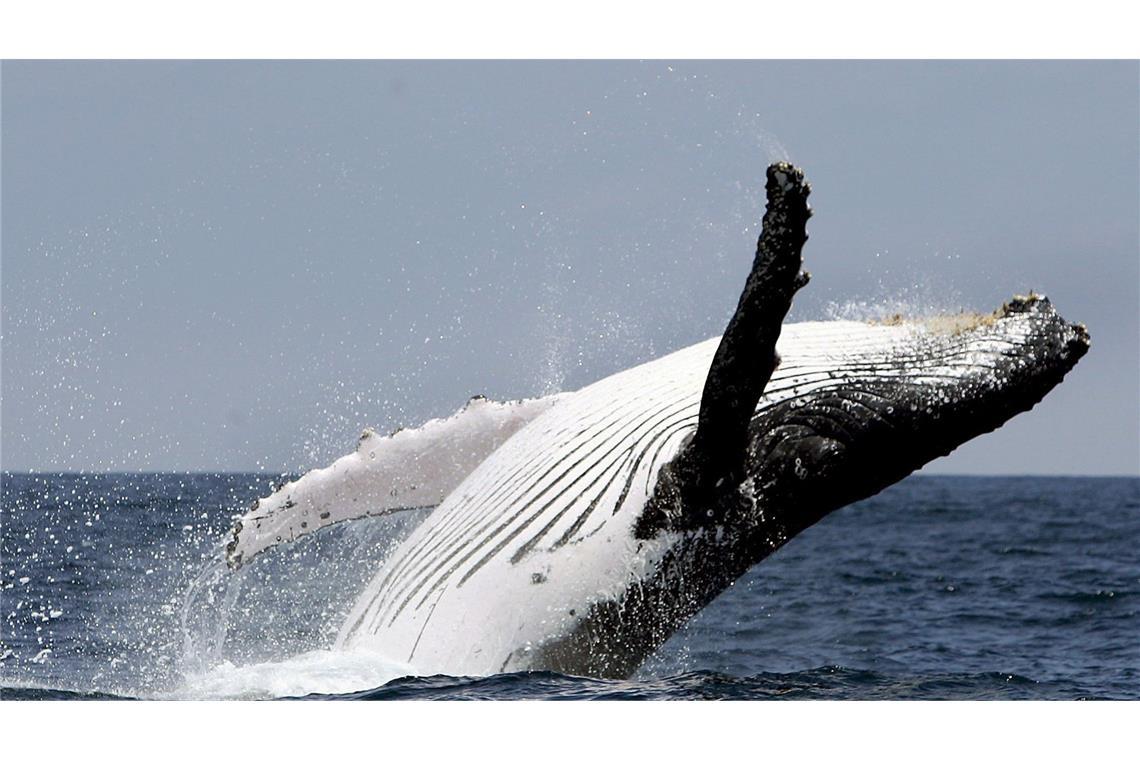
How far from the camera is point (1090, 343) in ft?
28.1

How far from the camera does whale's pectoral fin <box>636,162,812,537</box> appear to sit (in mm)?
7152

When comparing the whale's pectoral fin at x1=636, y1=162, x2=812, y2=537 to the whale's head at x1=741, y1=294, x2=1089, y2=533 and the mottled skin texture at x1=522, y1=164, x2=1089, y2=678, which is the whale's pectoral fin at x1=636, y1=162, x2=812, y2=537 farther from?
the whale's head at x1=741, y1=294, x2=1089, y2=533

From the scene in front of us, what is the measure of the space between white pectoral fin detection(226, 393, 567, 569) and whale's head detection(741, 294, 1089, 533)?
201cm

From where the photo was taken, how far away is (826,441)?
841cm

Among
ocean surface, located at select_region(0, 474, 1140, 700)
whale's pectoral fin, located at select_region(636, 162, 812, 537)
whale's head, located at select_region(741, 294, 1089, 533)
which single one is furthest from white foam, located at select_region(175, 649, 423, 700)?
whale's head, located at select_region(741, 294, 1089, 533)

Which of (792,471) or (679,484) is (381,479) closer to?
(679,484)

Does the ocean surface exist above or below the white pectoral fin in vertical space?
below

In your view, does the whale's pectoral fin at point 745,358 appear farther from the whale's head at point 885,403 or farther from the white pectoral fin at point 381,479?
the white pectoral fin at point 381,479

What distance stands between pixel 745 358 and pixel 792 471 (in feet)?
4.02

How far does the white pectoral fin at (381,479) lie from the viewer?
9.68 metres

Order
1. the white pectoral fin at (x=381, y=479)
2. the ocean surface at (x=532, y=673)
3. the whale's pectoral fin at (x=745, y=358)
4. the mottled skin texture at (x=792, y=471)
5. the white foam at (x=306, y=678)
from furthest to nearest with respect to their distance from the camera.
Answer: the white pectoral fin at (x=381, y=479), the ocean surface at (x=532, y=673), the white foam at (x=306, y=678), the mottled skin texture at (x=792, y=471), the whale's pectoral fin at (x=745, y=358)

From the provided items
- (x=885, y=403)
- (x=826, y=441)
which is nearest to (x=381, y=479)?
(x=826, y=441)

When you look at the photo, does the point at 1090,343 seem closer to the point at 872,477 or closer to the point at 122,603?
the point at 872,477

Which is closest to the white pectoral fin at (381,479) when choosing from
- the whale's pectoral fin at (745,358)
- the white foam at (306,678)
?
the white foam at (306,678)
